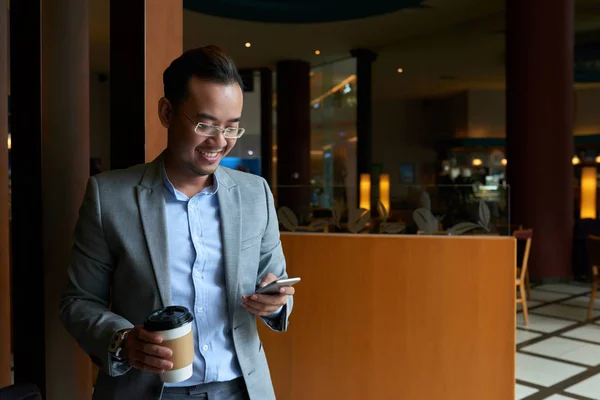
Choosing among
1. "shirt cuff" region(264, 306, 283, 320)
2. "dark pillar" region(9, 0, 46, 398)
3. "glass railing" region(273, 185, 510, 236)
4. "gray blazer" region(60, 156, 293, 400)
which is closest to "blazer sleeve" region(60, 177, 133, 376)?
"gray blazer" region(60, 156, 293, 400)

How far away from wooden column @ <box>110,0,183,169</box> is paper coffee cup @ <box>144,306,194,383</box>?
869mm

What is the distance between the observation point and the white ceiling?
1084 cm

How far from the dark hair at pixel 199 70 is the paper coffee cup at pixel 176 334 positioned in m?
0.47

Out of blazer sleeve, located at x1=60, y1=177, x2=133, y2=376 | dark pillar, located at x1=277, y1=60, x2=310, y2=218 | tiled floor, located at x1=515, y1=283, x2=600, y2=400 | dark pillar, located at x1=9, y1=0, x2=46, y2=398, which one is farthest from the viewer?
dark pillar, located at x1=277, y1=60, x2=310, y2=218

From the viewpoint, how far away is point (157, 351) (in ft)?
3.45

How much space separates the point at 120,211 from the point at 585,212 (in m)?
10.5

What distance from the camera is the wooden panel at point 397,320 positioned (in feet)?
10.5

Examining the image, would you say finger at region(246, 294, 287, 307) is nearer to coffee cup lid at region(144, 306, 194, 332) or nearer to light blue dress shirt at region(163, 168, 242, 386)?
light blue dress shirt at region(163, 168, 242, 386)

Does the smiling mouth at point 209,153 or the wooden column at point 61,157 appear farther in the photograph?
the wooden column at point 61,157

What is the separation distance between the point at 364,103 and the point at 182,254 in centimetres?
1308

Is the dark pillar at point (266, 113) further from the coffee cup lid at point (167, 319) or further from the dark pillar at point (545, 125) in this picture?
the coffee cup lid at point (167, 319)

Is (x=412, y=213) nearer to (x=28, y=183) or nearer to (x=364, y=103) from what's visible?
(x=28, y=183)

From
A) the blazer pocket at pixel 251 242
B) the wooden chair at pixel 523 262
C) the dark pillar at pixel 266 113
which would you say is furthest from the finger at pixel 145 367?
the dark pillar at pixel 266 113

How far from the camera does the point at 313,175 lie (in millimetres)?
15898
